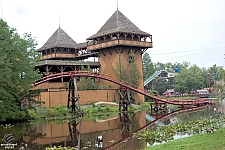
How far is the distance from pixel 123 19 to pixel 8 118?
75.7 feet

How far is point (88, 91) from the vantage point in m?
34.3

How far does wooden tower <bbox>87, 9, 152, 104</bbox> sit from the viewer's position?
38812mm

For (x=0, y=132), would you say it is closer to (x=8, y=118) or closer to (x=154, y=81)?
(x=8, y=118)

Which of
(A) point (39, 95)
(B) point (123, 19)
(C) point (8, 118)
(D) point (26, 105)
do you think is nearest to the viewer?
(C) point (8, 118)

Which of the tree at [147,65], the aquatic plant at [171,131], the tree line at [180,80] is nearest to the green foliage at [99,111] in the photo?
the aquatic plant at [171,131]

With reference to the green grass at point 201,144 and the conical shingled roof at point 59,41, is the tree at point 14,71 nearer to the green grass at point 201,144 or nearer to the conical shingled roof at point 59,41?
the green grass at point 201,144

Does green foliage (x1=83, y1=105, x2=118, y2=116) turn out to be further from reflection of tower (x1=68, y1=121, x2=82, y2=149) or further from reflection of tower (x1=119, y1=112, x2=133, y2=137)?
reflection of tower (x1=68, y1=121, x2=82, y2=149)

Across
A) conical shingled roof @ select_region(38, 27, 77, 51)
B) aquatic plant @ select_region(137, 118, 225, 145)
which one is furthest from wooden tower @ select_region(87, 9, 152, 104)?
aquatic plant @ select_region(137, 118, 225, 145)

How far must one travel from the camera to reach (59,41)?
4797 cm

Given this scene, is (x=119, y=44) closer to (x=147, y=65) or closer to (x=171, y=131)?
(x=171, y=131)

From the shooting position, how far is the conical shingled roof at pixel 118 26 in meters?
39.1

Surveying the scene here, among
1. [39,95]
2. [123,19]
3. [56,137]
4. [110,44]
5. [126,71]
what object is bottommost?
[56,137]

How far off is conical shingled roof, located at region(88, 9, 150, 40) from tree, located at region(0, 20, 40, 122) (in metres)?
15.6

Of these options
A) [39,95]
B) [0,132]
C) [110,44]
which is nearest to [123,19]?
[110,44]
